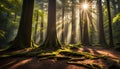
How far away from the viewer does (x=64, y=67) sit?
735cm

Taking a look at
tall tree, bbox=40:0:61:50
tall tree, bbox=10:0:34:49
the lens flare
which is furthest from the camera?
the lens flare

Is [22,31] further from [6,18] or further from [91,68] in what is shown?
[6,18]

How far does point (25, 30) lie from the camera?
12.4m

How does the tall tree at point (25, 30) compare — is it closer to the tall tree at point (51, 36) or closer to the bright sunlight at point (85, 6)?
the tall tree at point (51, 36)

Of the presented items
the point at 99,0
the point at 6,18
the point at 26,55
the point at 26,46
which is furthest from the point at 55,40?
the point at 6,18

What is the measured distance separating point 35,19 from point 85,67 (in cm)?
2023

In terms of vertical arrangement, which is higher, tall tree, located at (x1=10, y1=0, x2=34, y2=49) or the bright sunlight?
the bright sunlight

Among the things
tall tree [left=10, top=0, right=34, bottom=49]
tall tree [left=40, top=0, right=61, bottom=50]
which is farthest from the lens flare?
tall tree [left=10, top=0, right=34, bottom=49]

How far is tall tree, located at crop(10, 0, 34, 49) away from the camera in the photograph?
39.0ft

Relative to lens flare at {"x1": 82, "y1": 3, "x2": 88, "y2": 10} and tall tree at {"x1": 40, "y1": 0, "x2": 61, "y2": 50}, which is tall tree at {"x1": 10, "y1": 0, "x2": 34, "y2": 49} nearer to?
tall tree at {"x1": 40, "y1": 0, "x2": 61, "y2": 50}

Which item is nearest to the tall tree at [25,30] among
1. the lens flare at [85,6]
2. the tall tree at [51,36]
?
the tall tree at [51,36]

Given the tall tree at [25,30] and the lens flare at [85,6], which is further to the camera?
the lens flare at [85,6]

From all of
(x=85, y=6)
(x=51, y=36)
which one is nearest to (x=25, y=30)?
(x=51, y=36)

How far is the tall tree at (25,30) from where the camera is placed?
1190 centimetres
